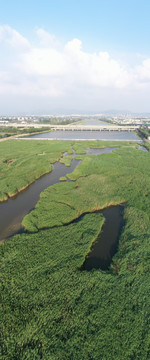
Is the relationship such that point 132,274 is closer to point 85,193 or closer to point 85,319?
point 85,319

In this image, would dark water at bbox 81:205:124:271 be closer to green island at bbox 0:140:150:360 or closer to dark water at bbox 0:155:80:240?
green island at bbox 0:140:150:360

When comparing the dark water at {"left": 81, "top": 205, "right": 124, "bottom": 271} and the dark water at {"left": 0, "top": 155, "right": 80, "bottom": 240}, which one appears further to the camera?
the dark water at {"left": 0, "top": 155, "right": 80, "bottom": 240}

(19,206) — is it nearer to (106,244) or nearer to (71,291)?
(106,244)

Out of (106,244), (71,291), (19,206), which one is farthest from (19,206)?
(71,291)

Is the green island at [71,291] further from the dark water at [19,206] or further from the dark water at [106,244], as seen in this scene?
the dark water at [19,206]

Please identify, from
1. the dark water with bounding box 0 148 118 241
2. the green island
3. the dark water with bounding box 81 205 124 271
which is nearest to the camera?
the green island

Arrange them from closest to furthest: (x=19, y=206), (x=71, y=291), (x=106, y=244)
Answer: (x=71, y=291) → (x=106, y=244) → (x=19, y=206)

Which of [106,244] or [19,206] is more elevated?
[19,206]

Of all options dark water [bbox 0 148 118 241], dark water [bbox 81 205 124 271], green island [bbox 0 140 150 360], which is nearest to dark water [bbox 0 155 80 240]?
dark water [bbox 0 148 118 241]

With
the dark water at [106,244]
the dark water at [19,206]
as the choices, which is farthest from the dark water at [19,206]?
the dark water at [106,244]
